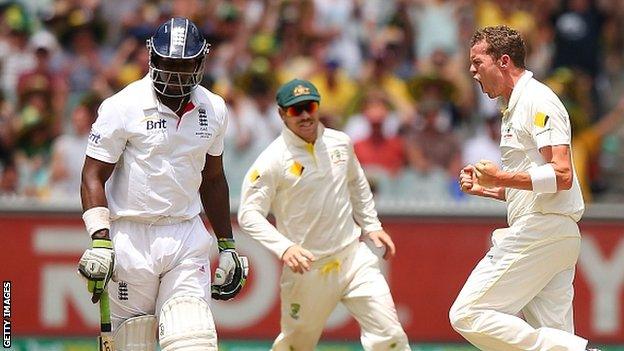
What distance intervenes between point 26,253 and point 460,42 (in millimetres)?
5150

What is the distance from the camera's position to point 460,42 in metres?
13.5

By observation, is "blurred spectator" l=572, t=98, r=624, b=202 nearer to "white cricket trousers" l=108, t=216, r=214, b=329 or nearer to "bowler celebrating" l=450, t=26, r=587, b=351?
"bowler celebrating" l=450, t=26, r=587, b=351

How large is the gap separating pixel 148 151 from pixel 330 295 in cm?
212

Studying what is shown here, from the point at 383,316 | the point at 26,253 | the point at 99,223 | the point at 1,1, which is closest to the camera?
the point at 99,223

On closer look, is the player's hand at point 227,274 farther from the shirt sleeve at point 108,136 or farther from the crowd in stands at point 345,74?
the crowd in stands at point 345,74

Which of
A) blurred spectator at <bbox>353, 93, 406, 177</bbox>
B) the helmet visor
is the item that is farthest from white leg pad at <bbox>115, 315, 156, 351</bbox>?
blurred spectator at <bbox>353, 93, 406, 177</bbox>

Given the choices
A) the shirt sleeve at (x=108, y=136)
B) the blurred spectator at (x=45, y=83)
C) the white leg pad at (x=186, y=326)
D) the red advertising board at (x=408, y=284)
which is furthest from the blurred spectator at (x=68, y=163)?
the white leg pad at (x=186, y=326)

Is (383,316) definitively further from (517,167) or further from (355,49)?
(355,49)

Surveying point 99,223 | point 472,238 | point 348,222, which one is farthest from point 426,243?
point 99,223

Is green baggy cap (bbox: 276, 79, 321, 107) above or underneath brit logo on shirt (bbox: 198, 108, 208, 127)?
above

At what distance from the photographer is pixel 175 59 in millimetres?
6621

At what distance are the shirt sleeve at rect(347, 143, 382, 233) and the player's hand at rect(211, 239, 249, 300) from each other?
157 cm

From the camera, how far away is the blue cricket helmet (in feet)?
21.8

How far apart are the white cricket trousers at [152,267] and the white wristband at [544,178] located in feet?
5.52
